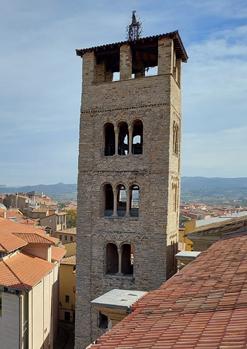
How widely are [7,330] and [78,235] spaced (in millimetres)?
7242

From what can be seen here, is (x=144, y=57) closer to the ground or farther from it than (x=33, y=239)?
farther from it

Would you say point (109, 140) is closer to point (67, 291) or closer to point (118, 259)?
point (118, 259)

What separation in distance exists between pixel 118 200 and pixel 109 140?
3.61m

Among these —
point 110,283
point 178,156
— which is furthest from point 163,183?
point 110,283

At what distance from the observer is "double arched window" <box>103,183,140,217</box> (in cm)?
2108

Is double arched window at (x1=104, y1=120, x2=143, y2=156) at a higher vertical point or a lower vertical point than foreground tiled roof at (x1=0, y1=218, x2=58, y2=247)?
higher

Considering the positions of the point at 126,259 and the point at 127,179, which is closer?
the point at 127,179

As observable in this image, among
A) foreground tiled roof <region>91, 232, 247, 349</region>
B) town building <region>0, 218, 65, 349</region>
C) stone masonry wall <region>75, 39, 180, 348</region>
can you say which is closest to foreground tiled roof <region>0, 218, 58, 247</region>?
town building <region>0, 218, 65, 349</region>

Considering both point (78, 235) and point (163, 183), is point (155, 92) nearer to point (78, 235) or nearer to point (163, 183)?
point (163, 183)

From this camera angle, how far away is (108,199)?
2275 cm

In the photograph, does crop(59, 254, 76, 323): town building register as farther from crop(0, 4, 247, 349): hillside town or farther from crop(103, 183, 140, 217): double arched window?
crop(103, 183, 140, 217): double arched window

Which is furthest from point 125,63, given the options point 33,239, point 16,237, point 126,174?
point 33,239

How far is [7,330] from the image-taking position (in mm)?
22672

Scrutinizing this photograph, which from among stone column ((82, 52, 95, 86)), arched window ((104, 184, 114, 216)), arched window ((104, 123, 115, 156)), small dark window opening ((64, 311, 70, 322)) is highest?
stone column ((82, 52, 95, 86))
